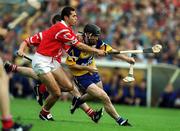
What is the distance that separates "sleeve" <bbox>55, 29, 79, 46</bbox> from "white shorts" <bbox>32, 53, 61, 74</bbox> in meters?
0.50

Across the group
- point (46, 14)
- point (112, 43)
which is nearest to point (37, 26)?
point (46, 14)

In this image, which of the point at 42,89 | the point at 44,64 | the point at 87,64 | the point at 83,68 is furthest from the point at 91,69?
the point at 42,89

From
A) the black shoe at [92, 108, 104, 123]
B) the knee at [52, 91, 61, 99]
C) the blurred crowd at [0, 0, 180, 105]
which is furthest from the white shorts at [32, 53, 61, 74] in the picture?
the blurred crowd at [0, 0, 180, 105]

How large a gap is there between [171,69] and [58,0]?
582 centimetres

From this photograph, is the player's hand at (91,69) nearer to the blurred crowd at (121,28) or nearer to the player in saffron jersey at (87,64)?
the player in saffron jersey at (87,64)

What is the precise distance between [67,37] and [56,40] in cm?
31

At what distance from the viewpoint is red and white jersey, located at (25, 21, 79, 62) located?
12914mm

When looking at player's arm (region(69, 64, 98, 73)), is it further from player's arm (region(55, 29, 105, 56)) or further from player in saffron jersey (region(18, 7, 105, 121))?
player's arm (region(55, 29, 105, 56))

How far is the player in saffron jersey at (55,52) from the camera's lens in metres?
12.9

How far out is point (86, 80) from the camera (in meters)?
13.5

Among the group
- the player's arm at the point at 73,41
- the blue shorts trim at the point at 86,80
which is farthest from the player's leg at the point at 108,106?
A: the player's arm at the point at 73,41

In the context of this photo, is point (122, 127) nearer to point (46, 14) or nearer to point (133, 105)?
point (133, 105)

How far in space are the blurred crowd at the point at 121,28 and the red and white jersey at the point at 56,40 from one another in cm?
1088

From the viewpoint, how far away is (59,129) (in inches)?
454
